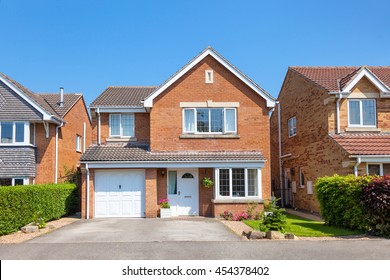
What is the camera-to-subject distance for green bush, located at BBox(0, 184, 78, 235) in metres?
14.3

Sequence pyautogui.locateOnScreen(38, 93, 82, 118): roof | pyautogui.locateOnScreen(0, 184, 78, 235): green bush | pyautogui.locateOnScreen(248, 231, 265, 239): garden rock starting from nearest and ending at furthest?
1. pyautogui.locateOnScreen(248, 231, 265, 239): garden rock
2. pyautogui.locateOnScreen(0, 184, 78, 235): green bush
3. pyautogui.locateOnScreen(38, 93, 82, 118): roof

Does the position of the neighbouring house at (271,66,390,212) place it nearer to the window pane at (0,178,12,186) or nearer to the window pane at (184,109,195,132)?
the window pane at (184,109,195,132)

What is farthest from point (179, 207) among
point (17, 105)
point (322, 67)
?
point (322, 67)

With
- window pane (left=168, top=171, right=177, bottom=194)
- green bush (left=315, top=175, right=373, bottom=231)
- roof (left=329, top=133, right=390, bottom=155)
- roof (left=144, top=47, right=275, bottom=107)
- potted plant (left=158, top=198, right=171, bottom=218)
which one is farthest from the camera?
roof (left=144, top=47, right=275, bottom=107)

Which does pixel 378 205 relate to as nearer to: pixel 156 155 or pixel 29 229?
pixel 156 155

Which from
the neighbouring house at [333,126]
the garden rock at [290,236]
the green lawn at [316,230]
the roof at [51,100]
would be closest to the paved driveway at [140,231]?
the garden rock at [290,236]

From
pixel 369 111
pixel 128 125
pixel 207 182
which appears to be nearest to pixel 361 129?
pixel 369 111

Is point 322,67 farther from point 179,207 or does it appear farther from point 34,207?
point 34,207

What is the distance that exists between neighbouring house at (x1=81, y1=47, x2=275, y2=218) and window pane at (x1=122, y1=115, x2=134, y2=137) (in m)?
0.51

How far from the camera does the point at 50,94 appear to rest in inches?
1117

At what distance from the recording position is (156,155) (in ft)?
66.2

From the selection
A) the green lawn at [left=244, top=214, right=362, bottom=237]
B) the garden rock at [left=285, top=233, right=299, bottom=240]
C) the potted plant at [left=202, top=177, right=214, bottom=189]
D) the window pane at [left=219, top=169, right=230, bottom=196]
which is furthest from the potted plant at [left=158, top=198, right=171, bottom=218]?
the garden rock at [left=285, top=233, right=299, bottom=240]

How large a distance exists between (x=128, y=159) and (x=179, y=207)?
144 inches

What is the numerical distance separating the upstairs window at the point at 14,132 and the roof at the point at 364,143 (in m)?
16.8
